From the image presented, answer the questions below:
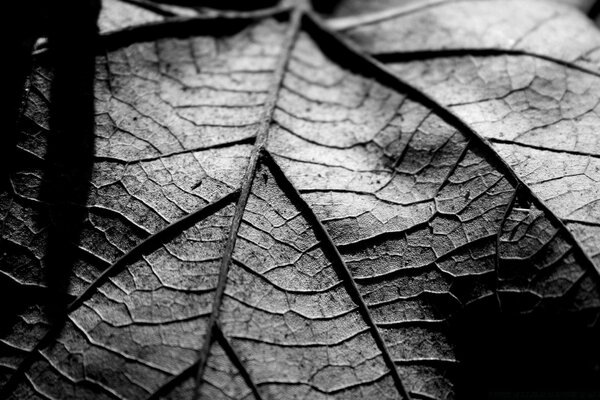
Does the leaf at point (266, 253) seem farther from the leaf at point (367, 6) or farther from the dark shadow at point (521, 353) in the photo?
the leaf at point (367, 6)

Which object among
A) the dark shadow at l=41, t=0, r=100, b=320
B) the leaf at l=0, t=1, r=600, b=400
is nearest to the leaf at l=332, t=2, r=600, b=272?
the leaf at l=0, t=1, r=600, b=400

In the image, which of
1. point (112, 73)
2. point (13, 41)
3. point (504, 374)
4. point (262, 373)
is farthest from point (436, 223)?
point (13, 41)

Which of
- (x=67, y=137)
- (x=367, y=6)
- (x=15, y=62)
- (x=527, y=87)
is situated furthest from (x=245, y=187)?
(x=367, y=6)

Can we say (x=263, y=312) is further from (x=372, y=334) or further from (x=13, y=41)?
(x=13, y=41)

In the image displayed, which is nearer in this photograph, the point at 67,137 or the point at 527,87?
the point at 67,137

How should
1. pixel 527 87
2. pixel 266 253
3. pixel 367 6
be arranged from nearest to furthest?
1. pixel 266 253
2. pixel 527 87
3. pixel 367 6

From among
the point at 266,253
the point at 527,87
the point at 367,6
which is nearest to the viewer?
the point at 266,253

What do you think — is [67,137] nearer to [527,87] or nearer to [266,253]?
[266,253]

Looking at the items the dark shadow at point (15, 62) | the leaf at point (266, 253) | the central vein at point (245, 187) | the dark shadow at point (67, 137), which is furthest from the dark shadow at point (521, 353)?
the dark shadow at point (15, 62)
